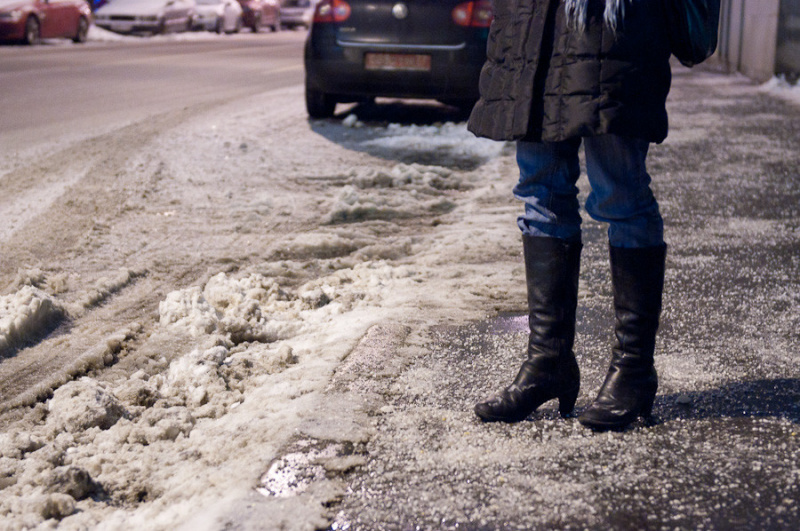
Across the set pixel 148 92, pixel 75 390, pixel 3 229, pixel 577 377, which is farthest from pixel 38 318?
pixel 148 92

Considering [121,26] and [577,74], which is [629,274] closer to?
[577,74]

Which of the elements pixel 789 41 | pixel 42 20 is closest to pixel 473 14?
pixel 789 41

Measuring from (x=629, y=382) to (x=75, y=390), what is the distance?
5.41 feet

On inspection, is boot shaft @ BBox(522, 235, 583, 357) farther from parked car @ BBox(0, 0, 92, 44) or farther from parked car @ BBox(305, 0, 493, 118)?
parked car @ BBox(0, 0, 92, 44)

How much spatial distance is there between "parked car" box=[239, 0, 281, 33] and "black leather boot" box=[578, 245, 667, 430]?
88.7 feet

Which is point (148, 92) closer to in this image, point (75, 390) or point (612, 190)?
point (75, 390)

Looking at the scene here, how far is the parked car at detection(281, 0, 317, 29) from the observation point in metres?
30.8

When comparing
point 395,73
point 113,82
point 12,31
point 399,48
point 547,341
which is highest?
point 12,31

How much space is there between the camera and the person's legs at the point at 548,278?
2307 millimetres

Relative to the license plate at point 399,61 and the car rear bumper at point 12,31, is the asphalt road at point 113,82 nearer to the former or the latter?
the car rear bumper at point 12,31

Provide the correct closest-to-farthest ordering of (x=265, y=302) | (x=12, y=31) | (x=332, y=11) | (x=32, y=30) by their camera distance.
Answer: (x=265, y=302) → (x=332, y=11) → (x=12, y=31) → (x=32, y=30)

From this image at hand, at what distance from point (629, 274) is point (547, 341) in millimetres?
299

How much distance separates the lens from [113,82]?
10.8m

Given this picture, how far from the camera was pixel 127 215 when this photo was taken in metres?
4.76
